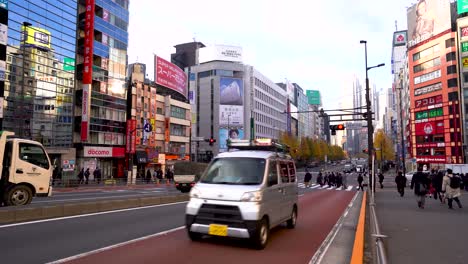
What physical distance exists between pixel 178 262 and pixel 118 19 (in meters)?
51.7

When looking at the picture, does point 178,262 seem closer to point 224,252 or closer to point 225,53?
point 224,252

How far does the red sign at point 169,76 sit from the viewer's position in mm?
61719

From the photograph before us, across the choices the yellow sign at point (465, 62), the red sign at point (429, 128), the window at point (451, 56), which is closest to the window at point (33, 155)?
the yellow sign at point (465, 62)

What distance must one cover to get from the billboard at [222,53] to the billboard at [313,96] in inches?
3298

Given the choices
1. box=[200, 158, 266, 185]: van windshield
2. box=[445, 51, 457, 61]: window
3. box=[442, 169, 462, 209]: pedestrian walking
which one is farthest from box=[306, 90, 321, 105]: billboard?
box=[200, 158, 266, 185]: van windshield

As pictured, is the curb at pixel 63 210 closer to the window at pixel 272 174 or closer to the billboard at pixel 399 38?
the window at pixel 272 174

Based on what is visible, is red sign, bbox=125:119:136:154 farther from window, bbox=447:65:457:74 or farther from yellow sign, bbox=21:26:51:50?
window, bbox=447:65:457:74

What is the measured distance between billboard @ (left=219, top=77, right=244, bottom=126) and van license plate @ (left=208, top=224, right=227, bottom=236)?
85462 millimetres

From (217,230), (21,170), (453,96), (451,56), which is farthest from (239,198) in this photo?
(451,56)

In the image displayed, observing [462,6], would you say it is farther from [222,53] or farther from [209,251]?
[209,251]

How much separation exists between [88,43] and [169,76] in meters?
21.7

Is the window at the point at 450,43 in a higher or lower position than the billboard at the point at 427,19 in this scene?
A: lower

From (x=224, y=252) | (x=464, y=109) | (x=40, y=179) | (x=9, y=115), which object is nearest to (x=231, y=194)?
(x=224, y=252)

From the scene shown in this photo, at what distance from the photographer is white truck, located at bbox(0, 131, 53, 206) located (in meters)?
13.2
